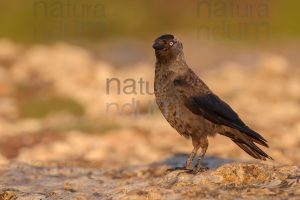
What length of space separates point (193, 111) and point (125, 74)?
11619 mm

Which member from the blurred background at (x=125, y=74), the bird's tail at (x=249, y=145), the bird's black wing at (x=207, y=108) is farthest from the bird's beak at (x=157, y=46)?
the blurred background at (x=125, y=74)

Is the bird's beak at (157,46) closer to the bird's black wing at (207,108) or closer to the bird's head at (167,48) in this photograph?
the bird's head at (167,48)

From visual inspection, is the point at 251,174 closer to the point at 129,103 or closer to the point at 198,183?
the point at 198,183

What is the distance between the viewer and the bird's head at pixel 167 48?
987 centimetres

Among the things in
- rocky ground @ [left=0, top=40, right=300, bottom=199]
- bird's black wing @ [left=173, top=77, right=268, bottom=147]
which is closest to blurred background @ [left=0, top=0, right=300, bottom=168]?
rocky ground @ [left=0, top=40, right=300, bottom=199]

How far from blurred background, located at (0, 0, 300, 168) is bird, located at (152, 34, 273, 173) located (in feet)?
8.74

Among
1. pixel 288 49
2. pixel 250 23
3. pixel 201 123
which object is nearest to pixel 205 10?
pixel 250 23

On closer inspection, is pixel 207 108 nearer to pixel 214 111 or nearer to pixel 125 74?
pixel 214 111

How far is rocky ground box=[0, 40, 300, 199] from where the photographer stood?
8.41 m

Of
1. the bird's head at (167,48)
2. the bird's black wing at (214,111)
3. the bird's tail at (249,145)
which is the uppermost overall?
the bird's head at (167,48)

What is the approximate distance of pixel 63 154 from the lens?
13484 millimetres

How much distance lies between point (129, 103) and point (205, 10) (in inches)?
717

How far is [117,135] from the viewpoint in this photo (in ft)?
49.3

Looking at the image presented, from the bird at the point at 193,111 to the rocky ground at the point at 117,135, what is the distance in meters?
0.35
